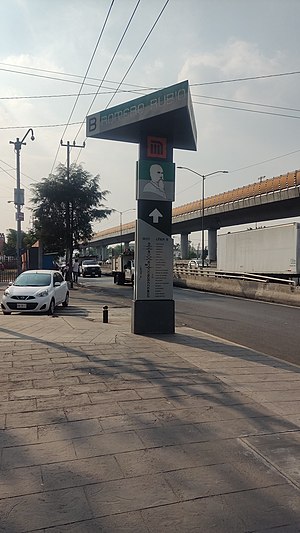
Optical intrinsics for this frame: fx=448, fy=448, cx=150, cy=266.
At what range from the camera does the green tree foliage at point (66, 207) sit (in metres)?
31.3

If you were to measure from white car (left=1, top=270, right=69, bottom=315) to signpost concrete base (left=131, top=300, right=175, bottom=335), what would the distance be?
5230 mm

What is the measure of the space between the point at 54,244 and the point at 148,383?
90.8ft

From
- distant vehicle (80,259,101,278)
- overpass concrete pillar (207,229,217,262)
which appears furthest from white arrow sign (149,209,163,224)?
overpass concrete pillar (207,229,217,262)

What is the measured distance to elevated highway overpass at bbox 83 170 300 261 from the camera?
130 feet

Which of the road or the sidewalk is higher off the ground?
the sidewalk

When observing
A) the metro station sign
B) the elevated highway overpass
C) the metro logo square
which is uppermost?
the elevated highway overpass

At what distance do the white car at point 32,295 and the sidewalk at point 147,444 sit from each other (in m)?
6.79

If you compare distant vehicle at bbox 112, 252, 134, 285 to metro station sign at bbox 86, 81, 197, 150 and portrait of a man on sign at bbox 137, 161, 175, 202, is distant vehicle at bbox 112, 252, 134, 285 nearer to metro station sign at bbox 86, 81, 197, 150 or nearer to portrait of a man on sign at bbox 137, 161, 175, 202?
metro station sign at bbox 86, 81, 197, 150

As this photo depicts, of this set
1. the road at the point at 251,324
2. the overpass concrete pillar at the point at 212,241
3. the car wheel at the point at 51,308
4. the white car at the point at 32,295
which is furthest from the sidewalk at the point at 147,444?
the overpass concrete pillar at the point at 212,241

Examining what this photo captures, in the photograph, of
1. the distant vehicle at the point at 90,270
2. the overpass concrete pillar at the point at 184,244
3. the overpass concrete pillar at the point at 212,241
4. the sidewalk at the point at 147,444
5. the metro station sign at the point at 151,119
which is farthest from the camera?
the overpass concrete pillar at the point at 184,244

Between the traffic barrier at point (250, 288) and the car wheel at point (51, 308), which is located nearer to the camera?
the car wheel at point (51, 308)

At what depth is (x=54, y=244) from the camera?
3238cm

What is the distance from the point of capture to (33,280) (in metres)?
15.2

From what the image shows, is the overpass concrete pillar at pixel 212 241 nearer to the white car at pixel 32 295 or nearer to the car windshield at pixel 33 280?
the car windshield at pixel 33 280
